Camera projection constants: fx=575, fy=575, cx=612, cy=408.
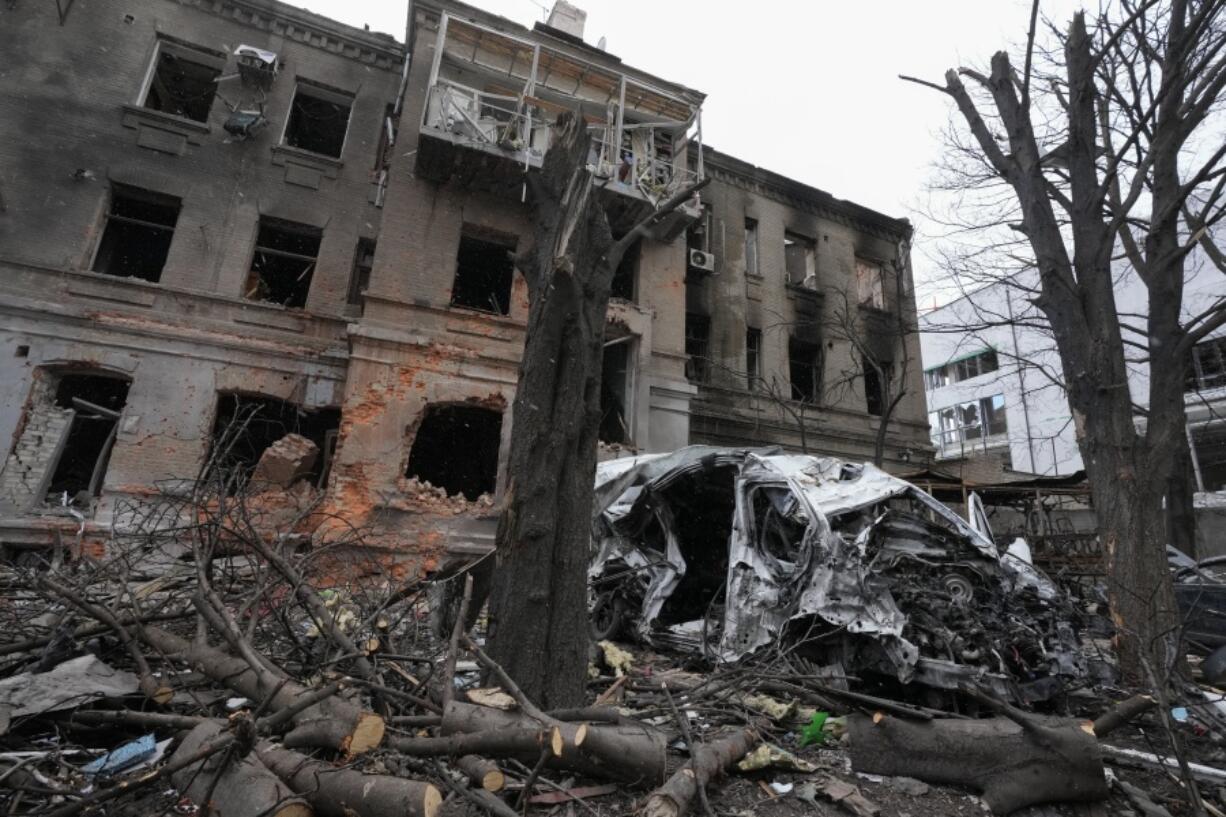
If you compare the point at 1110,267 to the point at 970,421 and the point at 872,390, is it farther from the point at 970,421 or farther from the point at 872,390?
the point at 970,421

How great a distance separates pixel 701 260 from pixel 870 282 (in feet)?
22.9

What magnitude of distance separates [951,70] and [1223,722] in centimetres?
698

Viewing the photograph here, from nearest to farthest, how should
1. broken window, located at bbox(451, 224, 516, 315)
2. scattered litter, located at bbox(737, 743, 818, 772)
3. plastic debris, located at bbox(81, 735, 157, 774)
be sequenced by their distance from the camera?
plastic debris, located at bbox(81, 735, 157, 774) → scattered litter, located at bbox(737, 743, 818, 772) → broken window, located at bbox(451, 224, 516, 315)

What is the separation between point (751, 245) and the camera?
55.4ft

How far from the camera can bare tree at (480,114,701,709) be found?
339 cm

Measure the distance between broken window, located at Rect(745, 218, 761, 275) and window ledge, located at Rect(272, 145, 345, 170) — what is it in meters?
10.8

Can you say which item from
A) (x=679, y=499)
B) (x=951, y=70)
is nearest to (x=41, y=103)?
(x=679, y=499)

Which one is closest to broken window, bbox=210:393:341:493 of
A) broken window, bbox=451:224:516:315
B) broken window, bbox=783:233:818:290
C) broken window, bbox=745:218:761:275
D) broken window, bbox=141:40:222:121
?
broken window, bbox=451:224:516:315

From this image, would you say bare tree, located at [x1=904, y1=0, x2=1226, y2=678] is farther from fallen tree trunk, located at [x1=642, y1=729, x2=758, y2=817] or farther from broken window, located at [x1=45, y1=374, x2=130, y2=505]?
broken window, located at [x1=45, y1=374, x2=130, y2=505]

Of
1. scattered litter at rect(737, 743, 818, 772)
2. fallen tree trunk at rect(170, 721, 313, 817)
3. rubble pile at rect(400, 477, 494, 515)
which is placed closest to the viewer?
fallen tree trunk at rect(170, 721, 313, 817)

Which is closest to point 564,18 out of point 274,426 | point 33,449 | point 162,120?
point 162,120

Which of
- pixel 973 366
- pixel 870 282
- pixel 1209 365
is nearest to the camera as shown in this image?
pixel 870 282

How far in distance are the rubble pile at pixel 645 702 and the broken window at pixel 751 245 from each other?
11.7m

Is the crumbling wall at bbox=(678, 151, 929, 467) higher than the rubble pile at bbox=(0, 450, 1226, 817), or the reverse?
the crumbling wall at bbox=(678, 151, 929, 467)
